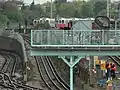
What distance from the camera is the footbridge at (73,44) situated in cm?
1606

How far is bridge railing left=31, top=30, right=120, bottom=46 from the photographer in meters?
16.3

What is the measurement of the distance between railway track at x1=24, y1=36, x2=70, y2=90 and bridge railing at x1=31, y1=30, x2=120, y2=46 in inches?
179

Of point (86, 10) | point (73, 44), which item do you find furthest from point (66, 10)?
point (73, 44)

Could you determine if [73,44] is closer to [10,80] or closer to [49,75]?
[10,80]

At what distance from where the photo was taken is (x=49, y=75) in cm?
2503

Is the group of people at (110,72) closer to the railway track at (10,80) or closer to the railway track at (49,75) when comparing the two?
the railway track at (49,75)

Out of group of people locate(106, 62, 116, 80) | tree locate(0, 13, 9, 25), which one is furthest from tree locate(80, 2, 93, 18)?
group of people locate(106, 62, 116, 80)

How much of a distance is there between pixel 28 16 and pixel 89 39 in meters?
76.1

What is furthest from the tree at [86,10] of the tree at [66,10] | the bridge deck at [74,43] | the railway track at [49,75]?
the bridge deck at [74,43]

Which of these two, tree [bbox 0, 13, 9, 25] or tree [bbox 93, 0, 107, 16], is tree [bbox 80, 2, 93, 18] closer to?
tree [bbox 93, 0, 107, 16]

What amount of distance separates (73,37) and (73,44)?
335 millimetres

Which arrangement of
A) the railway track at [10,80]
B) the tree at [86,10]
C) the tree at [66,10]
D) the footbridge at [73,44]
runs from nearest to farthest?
1. the footbridge at [73,44]
2. the railway track at [10,80]
3. the tree at [86,10]
4. the tree at [66,10]

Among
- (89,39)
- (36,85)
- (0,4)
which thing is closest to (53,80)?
(36,85)

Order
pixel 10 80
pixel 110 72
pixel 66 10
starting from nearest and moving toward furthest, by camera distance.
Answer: pixel 110 72 → pixel 10 80 → pixel 66 10
